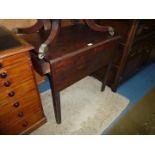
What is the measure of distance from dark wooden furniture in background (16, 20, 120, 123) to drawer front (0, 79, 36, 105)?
0.14 m

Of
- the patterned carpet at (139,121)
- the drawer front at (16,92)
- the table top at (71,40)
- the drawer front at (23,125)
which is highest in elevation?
the table top at (71,40)

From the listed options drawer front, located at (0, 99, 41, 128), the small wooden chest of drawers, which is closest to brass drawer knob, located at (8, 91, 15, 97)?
the small wooden chest of drawers

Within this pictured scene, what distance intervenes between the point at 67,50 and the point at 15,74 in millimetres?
383

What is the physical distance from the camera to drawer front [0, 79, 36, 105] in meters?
0.94

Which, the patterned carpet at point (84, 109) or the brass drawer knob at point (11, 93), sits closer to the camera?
the brass drawer knob at point (11, 93)

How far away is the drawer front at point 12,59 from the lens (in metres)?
0.80

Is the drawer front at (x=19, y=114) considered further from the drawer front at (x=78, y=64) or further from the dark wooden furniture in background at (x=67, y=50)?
the drawer front at (x=78, y=64)

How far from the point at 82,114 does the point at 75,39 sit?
856 mm

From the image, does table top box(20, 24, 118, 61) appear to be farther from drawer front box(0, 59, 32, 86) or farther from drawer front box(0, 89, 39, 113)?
drawer front box(0, 89, 39, 113)

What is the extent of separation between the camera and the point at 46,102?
1.69 meters

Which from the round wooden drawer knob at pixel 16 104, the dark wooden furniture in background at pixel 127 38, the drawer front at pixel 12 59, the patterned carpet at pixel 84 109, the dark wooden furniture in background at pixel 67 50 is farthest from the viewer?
the patterned carpet at pixel 84 109

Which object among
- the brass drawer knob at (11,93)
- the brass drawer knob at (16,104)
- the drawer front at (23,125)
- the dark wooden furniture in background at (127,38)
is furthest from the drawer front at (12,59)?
the dark wooden furniture in background at (127,38)

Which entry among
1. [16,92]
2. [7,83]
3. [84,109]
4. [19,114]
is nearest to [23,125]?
[19,114]

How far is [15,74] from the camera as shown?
910 mm
